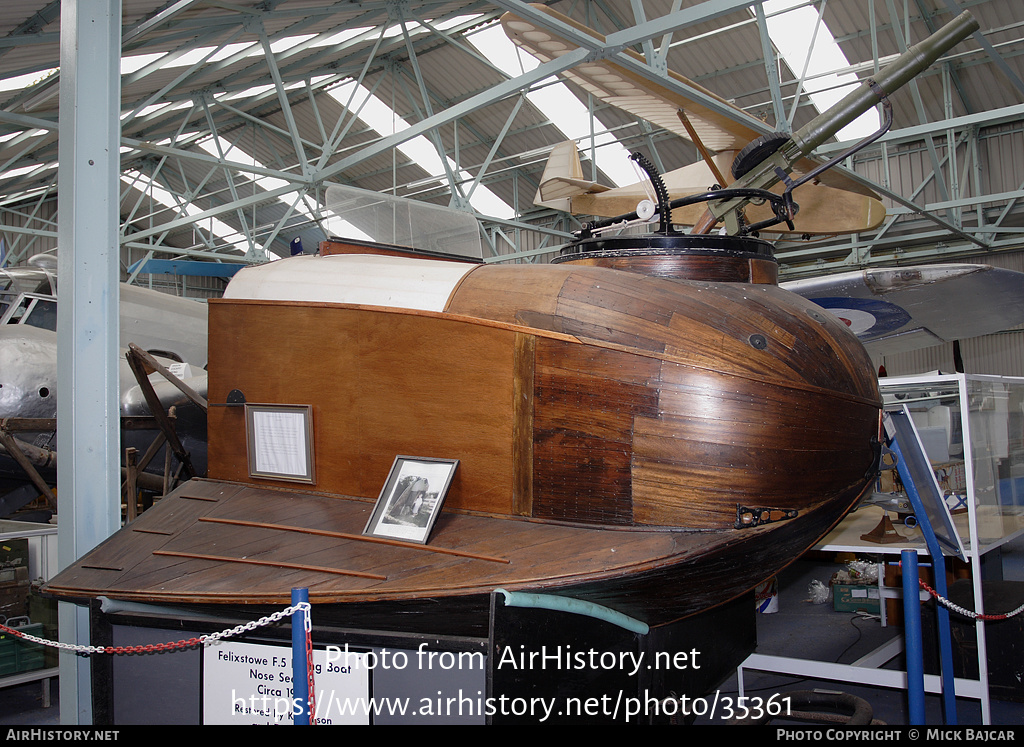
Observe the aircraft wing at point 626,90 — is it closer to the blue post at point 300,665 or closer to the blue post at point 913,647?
the blue post at point 913,647

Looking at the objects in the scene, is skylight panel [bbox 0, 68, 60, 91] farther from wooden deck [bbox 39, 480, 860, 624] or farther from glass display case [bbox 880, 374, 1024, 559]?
glass display case [bbox 880, 374, 1024, 559]

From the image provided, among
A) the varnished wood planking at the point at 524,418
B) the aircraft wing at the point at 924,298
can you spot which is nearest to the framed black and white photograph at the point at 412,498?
the varnished wood planking at the point at 524,418

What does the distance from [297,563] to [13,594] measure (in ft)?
11.9

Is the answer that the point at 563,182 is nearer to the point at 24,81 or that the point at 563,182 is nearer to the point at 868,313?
the point at 868,313

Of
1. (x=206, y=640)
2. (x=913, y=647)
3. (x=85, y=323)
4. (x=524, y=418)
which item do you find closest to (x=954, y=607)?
(x=913, y=647)

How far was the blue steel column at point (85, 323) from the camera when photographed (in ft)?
12.6

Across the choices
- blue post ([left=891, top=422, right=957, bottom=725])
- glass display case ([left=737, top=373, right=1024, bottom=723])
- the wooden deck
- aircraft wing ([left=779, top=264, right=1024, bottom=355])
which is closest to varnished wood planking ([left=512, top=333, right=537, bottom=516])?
the wooden deck

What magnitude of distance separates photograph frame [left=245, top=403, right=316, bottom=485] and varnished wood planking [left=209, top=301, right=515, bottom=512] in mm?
44

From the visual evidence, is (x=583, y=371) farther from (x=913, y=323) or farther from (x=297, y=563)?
(x=913, y=323)

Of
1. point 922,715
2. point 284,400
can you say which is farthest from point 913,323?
point 284,400

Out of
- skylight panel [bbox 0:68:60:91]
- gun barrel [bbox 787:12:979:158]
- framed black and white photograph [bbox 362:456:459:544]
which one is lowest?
framed black and white photograph [bbox 362:456:459:544]

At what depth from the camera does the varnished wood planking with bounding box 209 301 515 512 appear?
3027mm

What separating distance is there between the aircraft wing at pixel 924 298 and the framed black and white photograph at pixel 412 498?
17.1 ft

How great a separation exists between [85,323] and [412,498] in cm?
204
